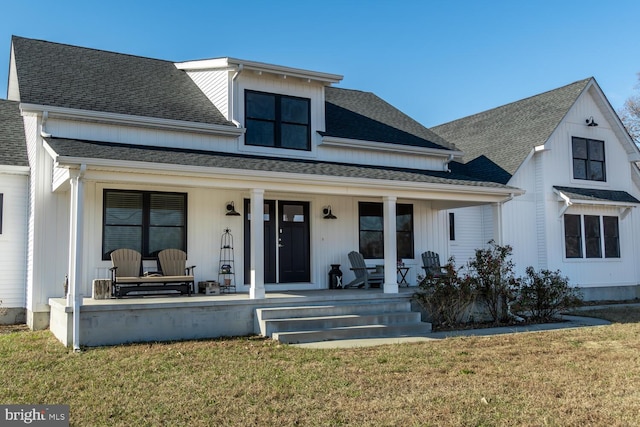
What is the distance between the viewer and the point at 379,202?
1402cm

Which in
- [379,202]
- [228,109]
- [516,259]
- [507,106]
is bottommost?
[516,259]

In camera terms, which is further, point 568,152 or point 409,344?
point 568,152

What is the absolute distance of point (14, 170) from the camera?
36.9ft

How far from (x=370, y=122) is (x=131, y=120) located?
6723mm

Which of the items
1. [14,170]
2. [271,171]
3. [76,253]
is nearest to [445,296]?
[271,171]

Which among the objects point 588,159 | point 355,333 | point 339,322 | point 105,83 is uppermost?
point 105,83

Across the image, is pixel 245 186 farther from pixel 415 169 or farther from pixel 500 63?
pixel 500 63

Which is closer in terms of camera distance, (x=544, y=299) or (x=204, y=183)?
(x=204, y=183)

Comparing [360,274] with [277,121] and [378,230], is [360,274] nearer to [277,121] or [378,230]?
[378,230]

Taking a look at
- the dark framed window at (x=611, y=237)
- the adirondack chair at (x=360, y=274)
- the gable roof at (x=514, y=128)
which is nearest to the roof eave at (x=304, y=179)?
the adirondack chair at (x=360, y=274)

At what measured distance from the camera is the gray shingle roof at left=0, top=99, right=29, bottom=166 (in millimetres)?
11461

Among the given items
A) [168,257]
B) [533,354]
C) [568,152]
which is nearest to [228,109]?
[168,257]

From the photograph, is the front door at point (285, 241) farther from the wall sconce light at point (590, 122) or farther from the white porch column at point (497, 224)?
the wall sconce light at point (590, 122)

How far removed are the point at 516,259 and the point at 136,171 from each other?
11993 mm
